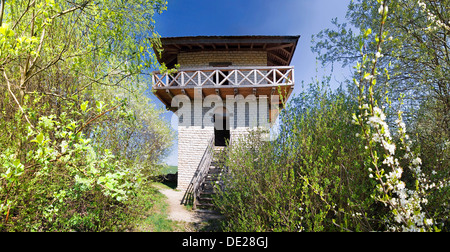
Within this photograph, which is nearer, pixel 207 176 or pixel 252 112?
pixel 207 176

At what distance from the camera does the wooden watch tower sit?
10.5m

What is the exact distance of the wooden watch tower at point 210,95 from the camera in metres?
10.5

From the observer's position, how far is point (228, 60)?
12.0 meters

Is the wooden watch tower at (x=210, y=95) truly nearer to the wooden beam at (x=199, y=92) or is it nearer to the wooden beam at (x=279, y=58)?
the wooden beam at (x=199, y=92)

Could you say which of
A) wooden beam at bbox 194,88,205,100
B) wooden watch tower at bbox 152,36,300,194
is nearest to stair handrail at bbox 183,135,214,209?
wooden watch tower at bbox 152,36,300,194

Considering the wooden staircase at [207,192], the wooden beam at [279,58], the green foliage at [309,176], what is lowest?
the wooden staircase at [207,192]

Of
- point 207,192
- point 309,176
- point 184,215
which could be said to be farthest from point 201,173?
point 309,176

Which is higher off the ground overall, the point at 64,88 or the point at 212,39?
the point at 212,39

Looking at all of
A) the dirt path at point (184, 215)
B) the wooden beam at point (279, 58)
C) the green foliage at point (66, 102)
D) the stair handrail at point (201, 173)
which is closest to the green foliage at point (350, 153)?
the green foliage at point (66, 102)

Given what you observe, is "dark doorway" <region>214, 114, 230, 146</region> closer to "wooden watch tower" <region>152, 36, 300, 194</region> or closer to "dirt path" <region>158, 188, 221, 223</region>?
"wooden watch tower" <region>152, 36, 300, 194</region>

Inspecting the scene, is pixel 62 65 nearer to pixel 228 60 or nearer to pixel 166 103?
pixel 166 103
